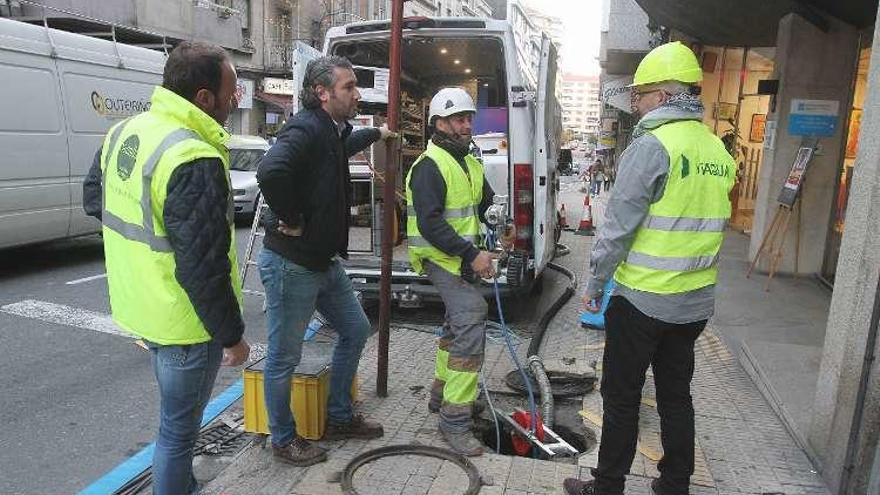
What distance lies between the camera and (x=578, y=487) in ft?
10.2

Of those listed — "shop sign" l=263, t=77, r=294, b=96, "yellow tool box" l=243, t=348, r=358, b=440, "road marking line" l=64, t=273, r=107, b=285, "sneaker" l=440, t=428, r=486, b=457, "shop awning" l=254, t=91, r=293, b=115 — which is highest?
"shop sign" l=263, t=77, r=294, b=96

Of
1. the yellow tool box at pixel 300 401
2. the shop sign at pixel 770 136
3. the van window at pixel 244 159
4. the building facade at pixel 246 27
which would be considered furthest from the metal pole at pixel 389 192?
the building facade at pixel 246 27

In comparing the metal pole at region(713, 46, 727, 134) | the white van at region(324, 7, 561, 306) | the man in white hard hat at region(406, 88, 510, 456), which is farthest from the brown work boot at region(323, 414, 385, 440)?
the metal pole at region(713, 46, 727, 134)

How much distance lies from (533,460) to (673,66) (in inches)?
80.4

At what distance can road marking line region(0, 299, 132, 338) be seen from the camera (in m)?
5.88

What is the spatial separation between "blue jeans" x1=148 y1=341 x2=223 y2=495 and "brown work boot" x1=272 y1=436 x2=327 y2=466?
74 centimetres

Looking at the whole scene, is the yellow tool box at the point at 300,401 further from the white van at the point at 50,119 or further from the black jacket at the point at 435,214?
the white van at the point at 50,119

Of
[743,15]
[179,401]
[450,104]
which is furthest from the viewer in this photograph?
[743,15]

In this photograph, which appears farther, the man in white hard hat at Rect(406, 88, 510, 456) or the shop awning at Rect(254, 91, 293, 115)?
the shop awning at Rect(254, 91, 293, 115)

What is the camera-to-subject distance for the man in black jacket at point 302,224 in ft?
10.3

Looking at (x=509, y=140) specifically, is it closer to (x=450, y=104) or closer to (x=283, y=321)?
(x=450, y=104)

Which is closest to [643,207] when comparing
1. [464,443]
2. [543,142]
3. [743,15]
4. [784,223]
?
[464,443]

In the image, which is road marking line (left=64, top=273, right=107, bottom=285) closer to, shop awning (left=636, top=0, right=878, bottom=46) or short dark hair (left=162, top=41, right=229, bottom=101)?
short dark hair (left=162, top=41, right=229, bottom=101)

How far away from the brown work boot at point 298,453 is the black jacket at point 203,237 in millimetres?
1170
